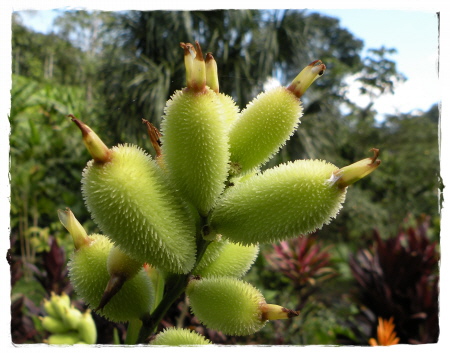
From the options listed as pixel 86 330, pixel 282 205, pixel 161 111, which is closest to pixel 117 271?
pixel 282 205

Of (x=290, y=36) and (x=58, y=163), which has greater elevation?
(x=290, y=36)

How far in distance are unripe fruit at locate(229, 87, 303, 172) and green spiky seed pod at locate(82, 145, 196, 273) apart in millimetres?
79

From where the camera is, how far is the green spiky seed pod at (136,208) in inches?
12.6

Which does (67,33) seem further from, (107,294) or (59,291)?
(107,294)

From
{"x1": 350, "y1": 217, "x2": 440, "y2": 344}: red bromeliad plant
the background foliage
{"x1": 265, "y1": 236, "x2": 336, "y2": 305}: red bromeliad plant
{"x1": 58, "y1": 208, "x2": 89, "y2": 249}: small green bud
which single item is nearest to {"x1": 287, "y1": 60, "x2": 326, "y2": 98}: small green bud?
{"x1": 58, "y1": 208, "x2": 89, "y2": 249}: small green bud

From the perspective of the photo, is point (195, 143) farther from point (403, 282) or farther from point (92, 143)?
point (403, 282)

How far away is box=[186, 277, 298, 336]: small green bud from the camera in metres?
0.37

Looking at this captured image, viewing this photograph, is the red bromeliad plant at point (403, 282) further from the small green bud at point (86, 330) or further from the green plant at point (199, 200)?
the green plant at point (199, 200)

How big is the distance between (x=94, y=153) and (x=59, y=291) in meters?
1.46

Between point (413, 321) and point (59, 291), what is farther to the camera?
point (413, 321)

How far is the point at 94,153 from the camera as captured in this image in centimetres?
31

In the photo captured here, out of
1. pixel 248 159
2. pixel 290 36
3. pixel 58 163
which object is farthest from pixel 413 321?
pixel 58 163

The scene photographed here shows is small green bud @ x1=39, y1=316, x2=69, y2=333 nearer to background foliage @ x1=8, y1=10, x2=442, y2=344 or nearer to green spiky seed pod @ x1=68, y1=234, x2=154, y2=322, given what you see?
green spiky seed pod @ x1=68, y1=234, x2=154, y2=322

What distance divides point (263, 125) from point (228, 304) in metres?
0.16
